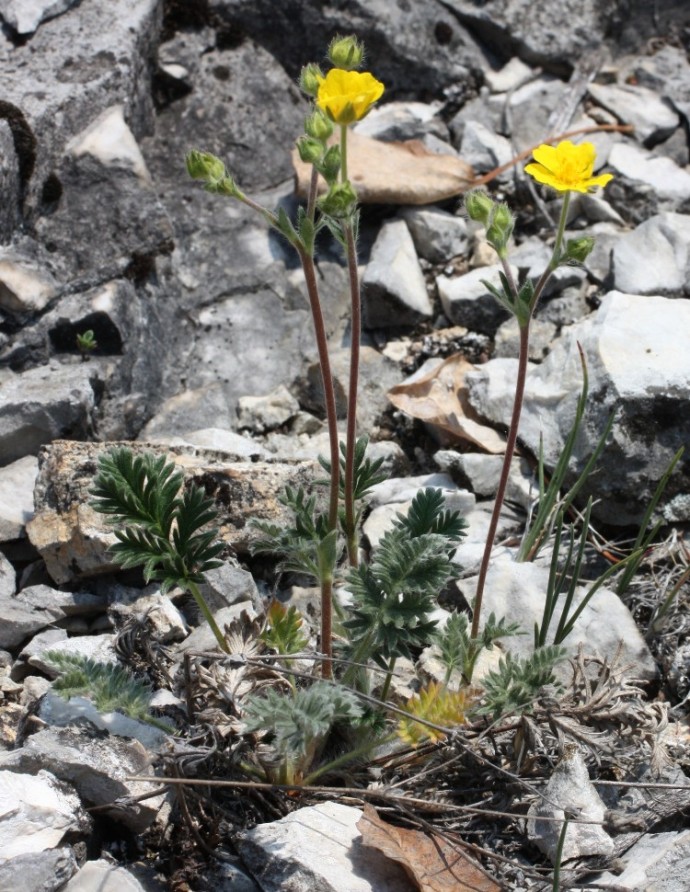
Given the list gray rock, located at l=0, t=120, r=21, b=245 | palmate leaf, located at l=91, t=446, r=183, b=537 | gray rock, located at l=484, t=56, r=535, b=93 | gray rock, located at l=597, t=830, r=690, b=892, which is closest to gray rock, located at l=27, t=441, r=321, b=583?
palmate leaf, located at l=91, t=446, r=183, b=537

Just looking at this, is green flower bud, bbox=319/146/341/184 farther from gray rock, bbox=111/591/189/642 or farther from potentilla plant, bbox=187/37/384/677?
gray rock, bbox=111/591/189/642

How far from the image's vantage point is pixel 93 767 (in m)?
2.54

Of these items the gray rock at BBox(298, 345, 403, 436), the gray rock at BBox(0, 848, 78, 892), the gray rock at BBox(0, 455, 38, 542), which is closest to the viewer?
the gray rock at BBox(0, 848, 78, 892)

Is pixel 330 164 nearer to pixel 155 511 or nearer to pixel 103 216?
pixel 155 511

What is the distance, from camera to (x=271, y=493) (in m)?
3.50

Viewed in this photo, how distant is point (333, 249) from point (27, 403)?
183 centimetres

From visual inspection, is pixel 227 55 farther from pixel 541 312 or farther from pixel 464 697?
pixel 464 697

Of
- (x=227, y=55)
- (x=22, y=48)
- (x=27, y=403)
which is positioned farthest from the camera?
(x=227, y=55)

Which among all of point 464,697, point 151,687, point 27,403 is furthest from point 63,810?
point 27,403

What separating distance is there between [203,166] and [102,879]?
178cm

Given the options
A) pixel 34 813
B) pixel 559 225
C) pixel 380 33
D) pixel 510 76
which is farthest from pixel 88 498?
pixel 510 76

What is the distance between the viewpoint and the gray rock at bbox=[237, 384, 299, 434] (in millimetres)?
4238

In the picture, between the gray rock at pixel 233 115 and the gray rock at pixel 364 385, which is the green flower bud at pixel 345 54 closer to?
the gray rock at pixel 364 385

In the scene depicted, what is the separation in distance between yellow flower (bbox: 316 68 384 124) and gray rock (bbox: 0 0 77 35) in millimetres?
2818
